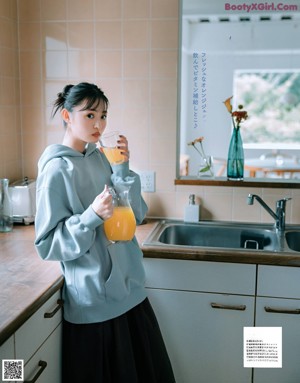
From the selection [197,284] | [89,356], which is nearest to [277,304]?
[197,284]

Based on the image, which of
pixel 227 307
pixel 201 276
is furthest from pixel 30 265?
pixel 227 307

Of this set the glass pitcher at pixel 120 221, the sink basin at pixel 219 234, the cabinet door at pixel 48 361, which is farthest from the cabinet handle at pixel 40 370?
the sink basin at pixel 219 234

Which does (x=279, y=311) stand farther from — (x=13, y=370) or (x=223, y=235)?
(x=13, y=370)

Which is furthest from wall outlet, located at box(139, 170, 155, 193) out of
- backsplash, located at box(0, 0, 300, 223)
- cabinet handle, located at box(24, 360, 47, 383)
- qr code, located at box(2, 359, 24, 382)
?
qr code, located at box(2, 359, 24, 382)

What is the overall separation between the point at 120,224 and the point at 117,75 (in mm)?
1076

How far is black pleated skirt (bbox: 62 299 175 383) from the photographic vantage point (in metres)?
1.50

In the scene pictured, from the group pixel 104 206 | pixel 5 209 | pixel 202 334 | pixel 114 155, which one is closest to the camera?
pixel 104 206

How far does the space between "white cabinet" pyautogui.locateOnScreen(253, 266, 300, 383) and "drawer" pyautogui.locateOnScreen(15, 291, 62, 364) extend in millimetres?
776

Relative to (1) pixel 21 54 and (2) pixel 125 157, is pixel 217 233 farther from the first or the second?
(1) pixel 21 54

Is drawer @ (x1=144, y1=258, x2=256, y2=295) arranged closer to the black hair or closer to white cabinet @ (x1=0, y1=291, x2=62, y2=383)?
white cabinet @ (x1=0, y1=291, x2=62, y2=383)

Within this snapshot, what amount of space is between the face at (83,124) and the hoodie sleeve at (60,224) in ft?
0.52

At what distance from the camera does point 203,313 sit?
6.19 ft

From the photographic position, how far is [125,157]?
1.57 metres

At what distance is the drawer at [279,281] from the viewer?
5.84ft
